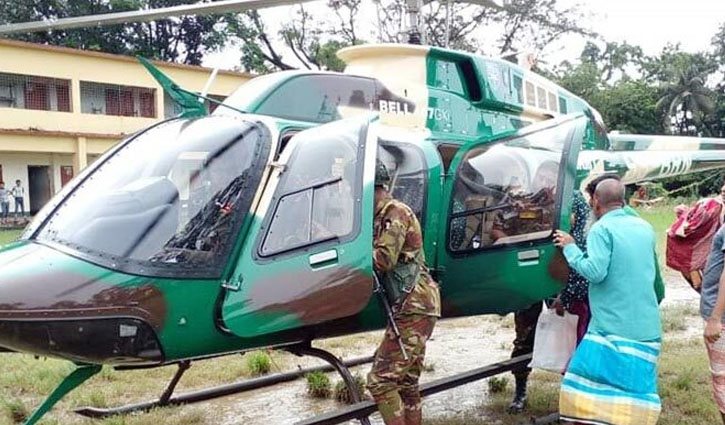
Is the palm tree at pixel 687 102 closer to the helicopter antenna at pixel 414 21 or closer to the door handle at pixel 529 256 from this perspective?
the helicopter antenna at pixel 414 21

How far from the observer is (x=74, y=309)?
3.17 metres

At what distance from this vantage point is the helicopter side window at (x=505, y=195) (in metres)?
4.55

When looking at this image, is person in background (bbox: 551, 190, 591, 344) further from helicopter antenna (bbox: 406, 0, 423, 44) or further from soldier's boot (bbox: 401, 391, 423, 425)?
helicopter antenna (bbox: 406, 0, 423, 44)

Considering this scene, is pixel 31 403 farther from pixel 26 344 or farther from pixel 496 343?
pixel 496 343

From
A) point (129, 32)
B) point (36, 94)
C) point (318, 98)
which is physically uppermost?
point (129, 32)

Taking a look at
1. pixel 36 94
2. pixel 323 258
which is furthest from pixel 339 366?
pixel 36 94

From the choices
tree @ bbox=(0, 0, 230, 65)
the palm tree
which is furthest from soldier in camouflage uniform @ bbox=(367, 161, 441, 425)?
the palm tree

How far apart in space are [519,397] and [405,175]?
1999mm

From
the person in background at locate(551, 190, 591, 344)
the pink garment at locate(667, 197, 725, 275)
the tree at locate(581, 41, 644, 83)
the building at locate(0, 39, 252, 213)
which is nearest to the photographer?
the person in background at locate(551, 190, 591, 344)

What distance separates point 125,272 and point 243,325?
578 millimetres

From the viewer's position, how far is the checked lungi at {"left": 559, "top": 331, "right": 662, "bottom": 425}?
3.62 meters

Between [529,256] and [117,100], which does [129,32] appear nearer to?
[117,100]

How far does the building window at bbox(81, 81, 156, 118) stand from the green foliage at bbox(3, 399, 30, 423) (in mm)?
21434

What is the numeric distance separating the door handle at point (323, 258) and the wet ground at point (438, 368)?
2049 mm
